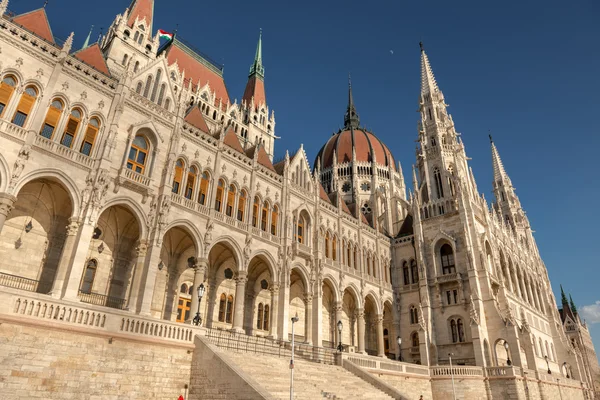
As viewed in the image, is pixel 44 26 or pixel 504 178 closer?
pixel 44 26

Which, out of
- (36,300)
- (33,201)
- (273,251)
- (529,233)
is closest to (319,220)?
(273,251)

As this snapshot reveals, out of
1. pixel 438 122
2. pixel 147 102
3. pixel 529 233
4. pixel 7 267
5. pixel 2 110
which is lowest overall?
pixel 7 267

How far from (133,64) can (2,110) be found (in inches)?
633

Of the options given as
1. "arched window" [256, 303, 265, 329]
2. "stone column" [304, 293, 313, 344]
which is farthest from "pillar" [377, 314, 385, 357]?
"arched window" [256, 303, 265, 329]

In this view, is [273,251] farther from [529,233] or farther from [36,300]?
[529,233]

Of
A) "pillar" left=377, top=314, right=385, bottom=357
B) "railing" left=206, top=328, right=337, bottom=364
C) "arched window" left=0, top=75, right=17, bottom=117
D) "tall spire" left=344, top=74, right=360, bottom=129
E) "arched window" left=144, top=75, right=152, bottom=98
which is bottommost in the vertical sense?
"railing" left=206, top=328, right=337, bottom=364

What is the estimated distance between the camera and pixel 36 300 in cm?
1327

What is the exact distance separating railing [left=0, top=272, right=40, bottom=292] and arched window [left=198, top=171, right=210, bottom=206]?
9.58m

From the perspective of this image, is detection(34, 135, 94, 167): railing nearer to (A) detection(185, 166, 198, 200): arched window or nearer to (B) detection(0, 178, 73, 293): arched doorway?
(B) detection(0, 178, 73, 293): arched doorway

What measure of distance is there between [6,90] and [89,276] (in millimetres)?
9616

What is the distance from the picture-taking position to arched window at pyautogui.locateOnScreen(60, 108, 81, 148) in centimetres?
1897

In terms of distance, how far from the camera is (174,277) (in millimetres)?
24391

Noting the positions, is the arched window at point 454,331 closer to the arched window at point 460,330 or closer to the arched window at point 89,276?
the arched window at point 460,330

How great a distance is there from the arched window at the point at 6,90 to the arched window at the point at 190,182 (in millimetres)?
9371
